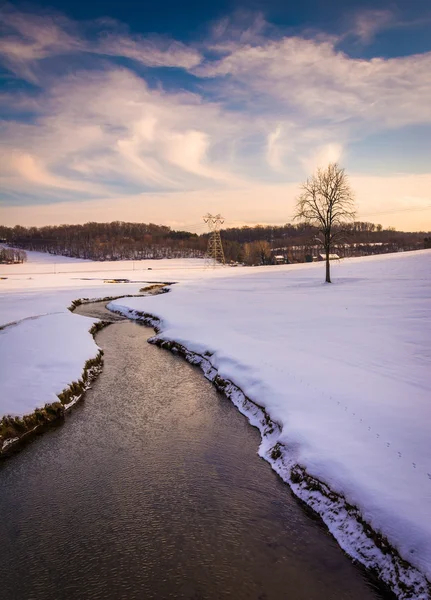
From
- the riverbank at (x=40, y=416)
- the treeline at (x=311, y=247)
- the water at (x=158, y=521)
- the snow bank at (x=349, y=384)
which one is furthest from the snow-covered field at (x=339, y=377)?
the treeline at (x=311, y=247)

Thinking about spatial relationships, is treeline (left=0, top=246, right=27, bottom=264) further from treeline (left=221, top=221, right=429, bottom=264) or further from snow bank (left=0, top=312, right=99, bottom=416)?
snow bank (left=0, top=312, right=99, bottom=416)

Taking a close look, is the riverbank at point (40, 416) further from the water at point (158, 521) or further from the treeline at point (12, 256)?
the treeline at point (12, 256)

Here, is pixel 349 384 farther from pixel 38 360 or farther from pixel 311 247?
pixel 311 247

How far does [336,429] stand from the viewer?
948 cm

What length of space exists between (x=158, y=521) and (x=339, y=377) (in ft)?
24.9

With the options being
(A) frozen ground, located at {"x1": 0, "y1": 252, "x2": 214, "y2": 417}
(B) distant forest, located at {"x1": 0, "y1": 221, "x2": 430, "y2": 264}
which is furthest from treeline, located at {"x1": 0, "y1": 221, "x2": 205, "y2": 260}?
(A) frozen ground, located at {"x1": 0, "y1": 252, "x2": 214, "y2": 417}

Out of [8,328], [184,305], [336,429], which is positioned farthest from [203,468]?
[184,305]

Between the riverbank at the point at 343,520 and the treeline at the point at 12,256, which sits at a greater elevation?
the treeline at the point at 12,256

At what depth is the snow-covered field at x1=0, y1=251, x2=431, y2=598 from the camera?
7.07 metres

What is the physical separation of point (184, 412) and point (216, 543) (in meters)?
5.84

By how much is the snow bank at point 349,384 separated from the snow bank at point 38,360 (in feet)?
17.3

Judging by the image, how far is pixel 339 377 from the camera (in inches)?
504

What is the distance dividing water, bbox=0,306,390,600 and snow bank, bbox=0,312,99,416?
1.76 metres

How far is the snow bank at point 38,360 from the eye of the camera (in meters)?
12.6
